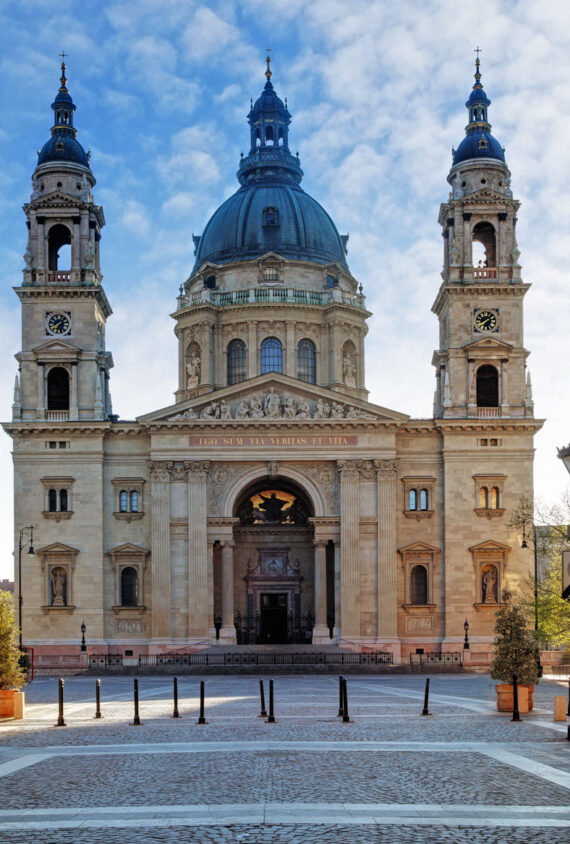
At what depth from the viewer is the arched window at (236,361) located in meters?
77.2

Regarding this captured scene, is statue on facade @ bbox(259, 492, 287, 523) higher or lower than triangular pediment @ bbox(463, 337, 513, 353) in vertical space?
lower

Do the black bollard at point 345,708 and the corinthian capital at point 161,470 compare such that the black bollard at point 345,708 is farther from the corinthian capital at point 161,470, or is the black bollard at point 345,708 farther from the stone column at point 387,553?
the corinthian capital at point 161,470

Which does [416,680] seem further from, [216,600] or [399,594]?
[216,600]

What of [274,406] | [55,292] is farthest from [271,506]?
[55,292]

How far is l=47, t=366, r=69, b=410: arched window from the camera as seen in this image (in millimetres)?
67750

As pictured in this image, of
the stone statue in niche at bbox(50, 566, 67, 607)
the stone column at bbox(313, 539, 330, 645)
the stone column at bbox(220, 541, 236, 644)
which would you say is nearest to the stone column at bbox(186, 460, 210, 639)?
the stone column at bbox(220, 541, 236, 644)

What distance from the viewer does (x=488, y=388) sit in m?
68.4

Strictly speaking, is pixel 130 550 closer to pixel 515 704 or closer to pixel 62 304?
pixel 62 304

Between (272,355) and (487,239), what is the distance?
16541mm

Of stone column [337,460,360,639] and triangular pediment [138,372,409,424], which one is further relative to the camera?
triangular pediment [138,372,409,424]

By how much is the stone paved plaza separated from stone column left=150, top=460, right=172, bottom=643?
3209 centimetres

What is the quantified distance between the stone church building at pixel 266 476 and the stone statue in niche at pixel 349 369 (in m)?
9.40

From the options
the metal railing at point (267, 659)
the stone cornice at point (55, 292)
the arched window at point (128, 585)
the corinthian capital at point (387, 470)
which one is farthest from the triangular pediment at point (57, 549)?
the corinthian capital at point (387, 470)

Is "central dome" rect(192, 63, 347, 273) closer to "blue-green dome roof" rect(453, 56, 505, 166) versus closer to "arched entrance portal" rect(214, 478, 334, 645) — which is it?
"blue-green dome roof" rect(453, 56, 505, 166)
